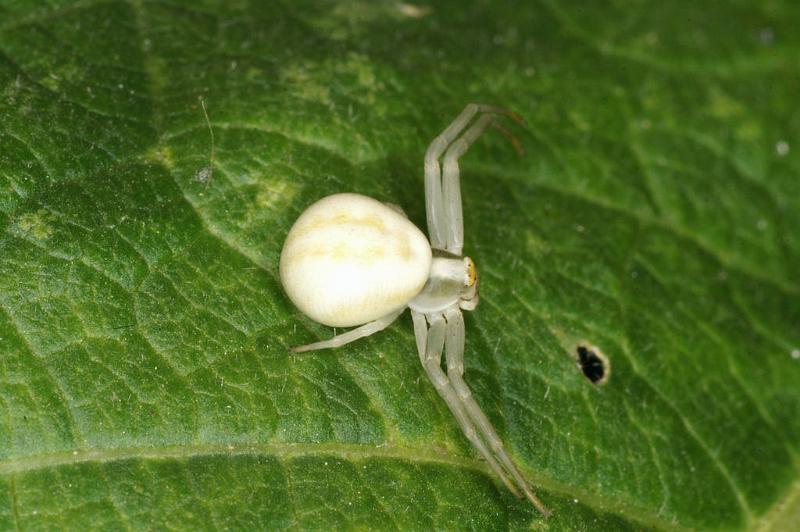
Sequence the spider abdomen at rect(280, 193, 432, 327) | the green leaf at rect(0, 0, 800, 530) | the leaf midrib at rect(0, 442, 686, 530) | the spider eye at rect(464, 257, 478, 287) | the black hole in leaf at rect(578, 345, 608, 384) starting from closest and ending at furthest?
the leaf midrib at rect(0, 442, 686, 530)
the green leaf at rect(0, 0, 800, 530)
the spider abdomen at rect(280, 193, 432, 327)
the spider eye at rect(464, 257, 478, 287)
the black hole in leaf at rect(578, 345, 608, 384)

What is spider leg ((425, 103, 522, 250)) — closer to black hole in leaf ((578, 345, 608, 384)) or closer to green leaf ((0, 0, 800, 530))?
green leaf ((0, 0, 800, 530))

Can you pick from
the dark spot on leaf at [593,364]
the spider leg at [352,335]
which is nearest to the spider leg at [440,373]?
the spider leg at [352,335]

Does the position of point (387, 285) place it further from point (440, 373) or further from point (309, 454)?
point (309, 454)

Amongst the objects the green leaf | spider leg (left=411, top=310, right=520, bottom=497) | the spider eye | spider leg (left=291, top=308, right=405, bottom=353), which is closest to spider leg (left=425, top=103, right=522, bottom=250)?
the green leaf

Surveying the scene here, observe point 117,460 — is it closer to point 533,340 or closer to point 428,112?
point 533,340

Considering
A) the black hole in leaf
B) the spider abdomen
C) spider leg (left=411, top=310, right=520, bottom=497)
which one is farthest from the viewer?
the black hole in leaf

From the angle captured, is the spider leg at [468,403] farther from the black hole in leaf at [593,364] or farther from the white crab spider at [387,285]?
the black hole in leaf at [593,364]

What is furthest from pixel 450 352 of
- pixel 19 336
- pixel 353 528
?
pixel 19 336

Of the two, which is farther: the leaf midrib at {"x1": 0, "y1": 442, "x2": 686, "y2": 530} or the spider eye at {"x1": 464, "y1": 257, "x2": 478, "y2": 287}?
the spider eye at {"x1": 464, "y1": 257, "x2": 478, "y2": 287}
